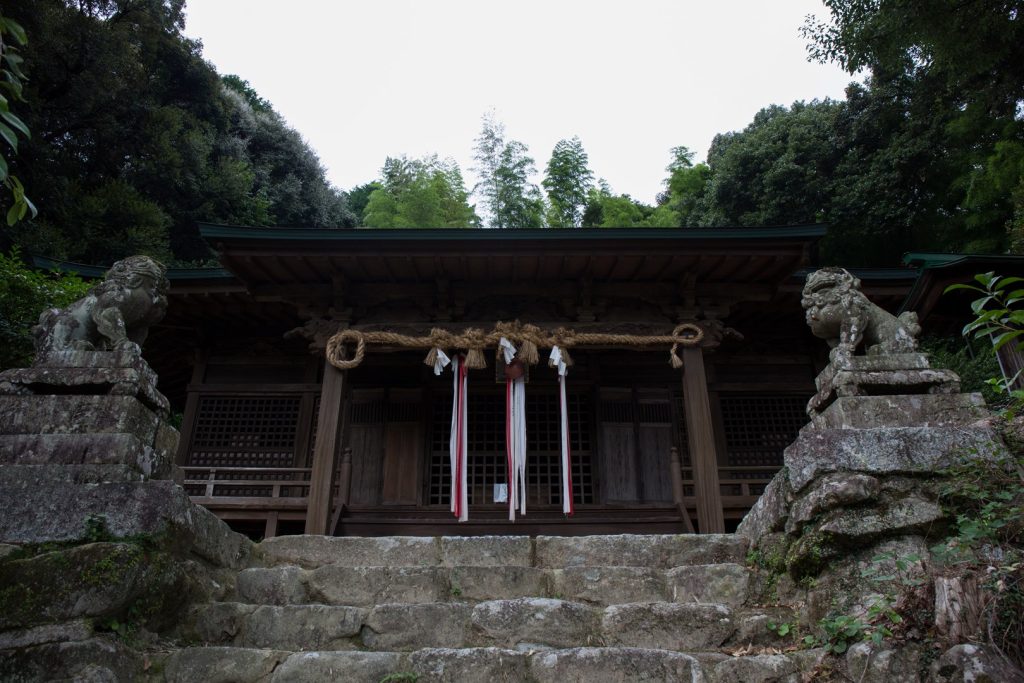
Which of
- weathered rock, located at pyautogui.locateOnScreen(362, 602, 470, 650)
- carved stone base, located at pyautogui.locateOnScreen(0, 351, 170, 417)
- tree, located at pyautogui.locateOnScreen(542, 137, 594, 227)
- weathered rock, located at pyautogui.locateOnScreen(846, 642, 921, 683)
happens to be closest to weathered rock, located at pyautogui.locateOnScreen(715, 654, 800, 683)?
weathered rock, located at pyautogui.locateOnScreen(846, 642, 921, 683)

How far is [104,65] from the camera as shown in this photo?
57.4ft

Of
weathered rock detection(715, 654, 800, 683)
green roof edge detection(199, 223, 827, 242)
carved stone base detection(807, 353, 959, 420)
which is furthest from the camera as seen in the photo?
green roof edge detection(199, 223, 827, 242)

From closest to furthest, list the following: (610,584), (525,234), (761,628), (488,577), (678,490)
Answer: (761,628), (610,584), (488,577), (525,234), (678,490)

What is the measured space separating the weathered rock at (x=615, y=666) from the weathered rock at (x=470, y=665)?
0.27 ft

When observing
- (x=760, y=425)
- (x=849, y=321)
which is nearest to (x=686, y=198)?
(x=760, y=425)

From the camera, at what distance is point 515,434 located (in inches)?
313

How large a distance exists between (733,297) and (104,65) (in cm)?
1679

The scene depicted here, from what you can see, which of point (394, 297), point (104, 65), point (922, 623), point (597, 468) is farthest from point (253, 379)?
point (104, 65)

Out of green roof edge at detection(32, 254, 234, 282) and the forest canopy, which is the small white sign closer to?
green roof edge at detection(32, 254, 234, 282)

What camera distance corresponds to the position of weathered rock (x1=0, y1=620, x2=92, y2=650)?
3.13m

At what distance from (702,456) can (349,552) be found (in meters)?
4.18

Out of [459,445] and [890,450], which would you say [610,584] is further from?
[459,445]

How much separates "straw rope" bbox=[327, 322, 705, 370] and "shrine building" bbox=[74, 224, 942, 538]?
36mm

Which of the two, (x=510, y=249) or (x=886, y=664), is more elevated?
(x=510, y=249)
